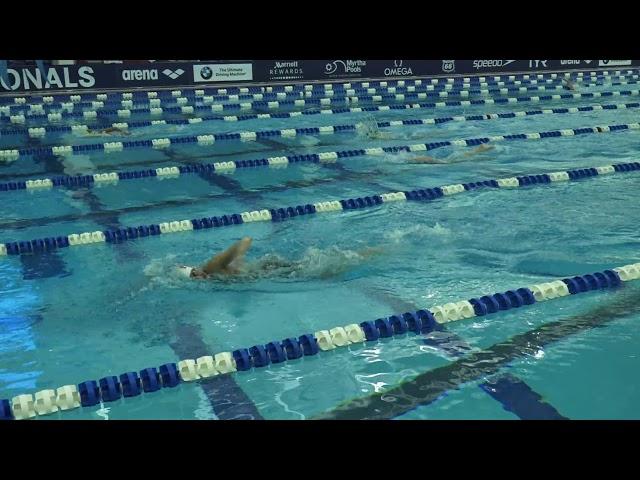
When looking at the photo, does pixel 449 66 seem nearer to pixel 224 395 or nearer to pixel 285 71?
pixel 285 71

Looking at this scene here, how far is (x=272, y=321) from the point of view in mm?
3934

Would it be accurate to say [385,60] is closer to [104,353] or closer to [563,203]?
[563,203]

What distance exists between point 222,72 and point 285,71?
4.28ft

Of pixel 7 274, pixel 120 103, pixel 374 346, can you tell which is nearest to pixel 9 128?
pixel 120 103

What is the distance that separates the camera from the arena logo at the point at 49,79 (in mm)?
12656

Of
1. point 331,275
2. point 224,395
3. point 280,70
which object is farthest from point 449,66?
point 224,395

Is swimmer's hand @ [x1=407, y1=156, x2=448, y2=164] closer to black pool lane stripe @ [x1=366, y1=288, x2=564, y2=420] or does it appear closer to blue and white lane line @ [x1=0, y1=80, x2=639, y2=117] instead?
black pool lane stripe @ [x1=366, y1=288, x2=564, y2=420]

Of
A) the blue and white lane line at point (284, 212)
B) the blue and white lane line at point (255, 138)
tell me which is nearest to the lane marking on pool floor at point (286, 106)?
the blue and white lane line at point (255, 138)

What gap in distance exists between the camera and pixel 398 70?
50.4 feet

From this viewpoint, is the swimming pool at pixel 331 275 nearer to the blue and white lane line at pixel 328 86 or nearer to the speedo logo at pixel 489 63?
the blue and white lane line at pixel 328 86

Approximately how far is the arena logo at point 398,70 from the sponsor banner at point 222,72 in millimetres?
3002

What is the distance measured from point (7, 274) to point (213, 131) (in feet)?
18.6

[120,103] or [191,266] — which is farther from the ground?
[120,103]

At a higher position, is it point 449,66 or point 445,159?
point 449,66
